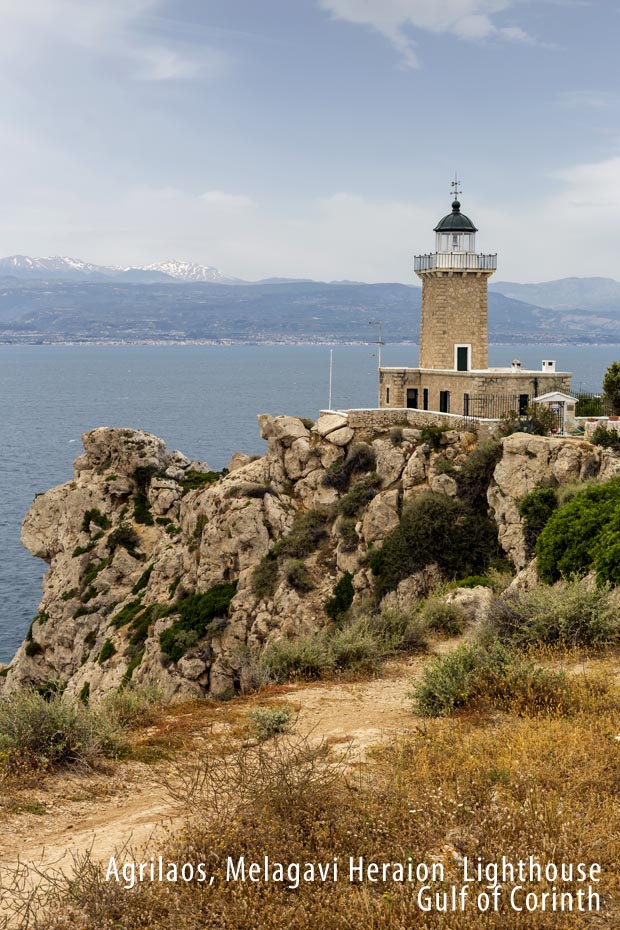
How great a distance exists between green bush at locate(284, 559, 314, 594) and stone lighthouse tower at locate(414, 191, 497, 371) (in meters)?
15.2

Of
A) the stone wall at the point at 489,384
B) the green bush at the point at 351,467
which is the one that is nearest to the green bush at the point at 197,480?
the green bush at the point at 351,467

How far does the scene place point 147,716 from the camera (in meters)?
12.7

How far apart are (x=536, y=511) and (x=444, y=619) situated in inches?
401

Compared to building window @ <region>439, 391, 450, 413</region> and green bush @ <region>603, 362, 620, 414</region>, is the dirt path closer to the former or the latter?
green bush @ <region>603, 362, 620, 414</region>

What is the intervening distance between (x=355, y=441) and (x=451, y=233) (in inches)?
523

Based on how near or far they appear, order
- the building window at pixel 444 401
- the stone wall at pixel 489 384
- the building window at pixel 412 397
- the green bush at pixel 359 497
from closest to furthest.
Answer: the green bush at pixel 359 497 → the stone wall at pixel 489 384 → the building window at pixel 444 401 → the building window at pixel 412 397

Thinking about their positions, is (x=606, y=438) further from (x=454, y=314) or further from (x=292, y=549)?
(x=454, y=314)

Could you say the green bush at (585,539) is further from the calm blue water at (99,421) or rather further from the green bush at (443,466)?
the calm blue water at (99,421)

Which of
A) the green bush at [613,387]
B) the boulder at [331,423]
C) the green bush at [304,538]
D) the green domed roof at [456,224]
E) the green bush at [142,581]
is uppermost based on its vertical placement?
the green domed roof at [456,224]

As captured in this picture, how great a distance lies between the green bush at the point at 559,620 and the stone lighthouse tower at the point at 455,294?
1059 inches

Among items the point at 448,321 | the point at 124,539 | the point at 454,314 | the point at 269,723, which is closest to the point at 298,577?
the point at 124,539

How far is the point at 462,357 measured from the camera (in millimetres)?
41344

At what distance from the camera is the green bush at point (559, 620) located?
14.6 metres

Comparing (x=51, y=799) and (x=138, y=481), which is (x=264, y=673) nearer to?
(x=51, y=799)
